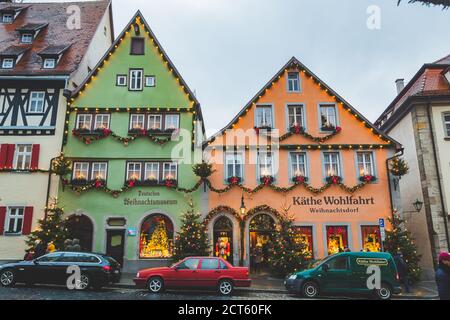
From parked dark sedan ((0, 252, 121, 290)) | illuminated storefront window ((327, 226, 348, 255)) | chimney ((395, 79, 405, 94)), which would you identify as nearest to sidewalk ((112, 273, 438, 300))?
parked dark sedan ((0, 252, 121, 290))

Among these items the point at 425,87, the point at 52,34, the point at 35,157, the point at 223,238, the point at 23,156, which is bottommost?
the point at 223,238

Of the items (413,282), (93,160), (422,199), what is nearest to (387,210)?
(422,199)

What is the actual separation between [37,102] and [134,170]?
282 inches

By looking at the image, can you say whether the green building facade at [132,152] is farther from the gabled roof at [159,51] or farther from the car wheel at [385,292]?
the car wheel at [385,292]

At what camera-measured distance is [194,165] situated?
20125mm

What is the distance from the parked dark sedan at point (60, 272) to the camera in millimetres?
13616

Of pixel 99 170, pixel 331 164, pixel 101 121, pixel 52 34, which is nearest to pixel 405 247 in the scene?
pixel 331 164

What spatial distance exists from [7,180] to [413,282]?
22302 millimetres

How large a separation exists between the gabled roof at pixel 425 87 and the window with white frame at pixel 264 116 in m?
8.39

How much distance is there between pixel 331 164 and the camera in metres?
21.0

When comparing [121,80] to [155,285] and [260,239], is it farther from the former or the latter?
[155,285]

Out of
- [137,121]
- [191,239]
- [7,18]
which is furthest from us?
[7,18]

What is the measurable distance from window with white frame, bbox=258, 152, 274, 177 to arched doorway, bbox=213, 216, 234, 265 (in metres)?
3.44
